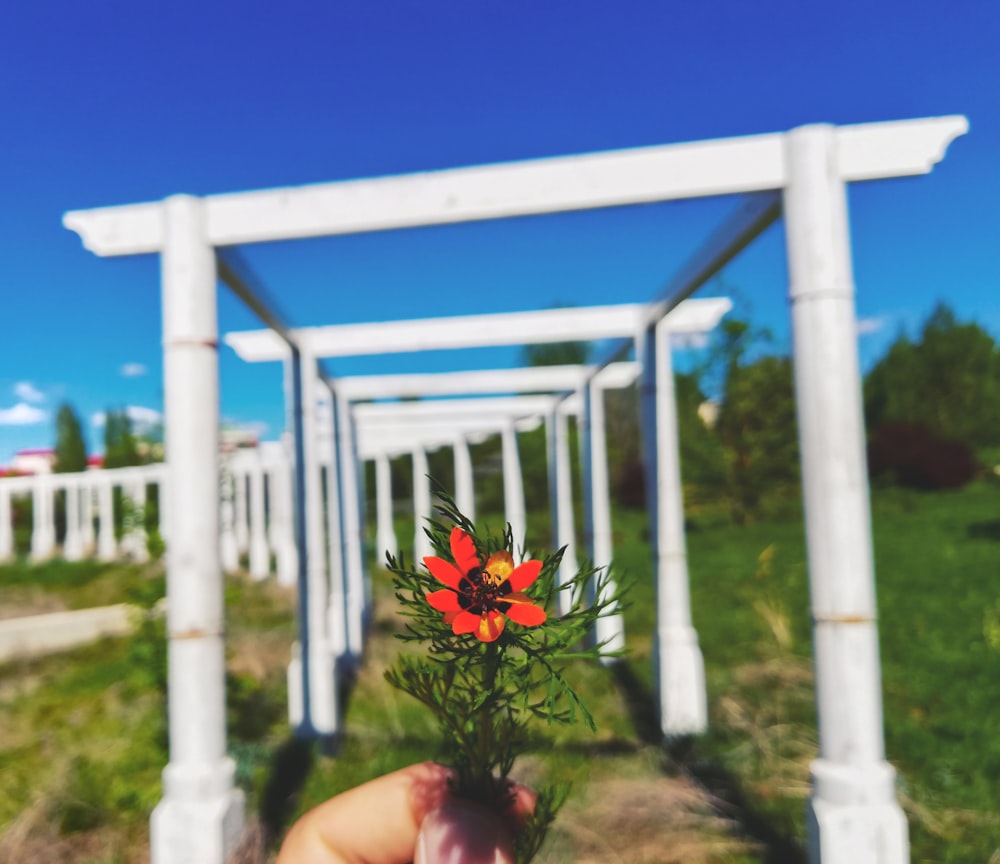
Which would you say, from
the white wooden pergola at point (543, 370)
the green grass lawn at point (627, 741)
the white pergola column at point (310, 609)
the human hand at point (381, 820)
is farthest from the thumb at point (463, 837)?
the white pergola column at point (310, 609)

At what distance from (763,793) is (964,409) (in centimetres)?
3332

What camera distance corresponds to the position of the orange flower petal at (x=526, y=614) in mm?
487

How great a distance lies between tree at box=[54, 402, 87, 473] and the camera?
79.3 feet

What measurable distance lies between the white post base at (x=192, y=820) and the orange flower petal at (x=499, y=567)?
10.7 feet

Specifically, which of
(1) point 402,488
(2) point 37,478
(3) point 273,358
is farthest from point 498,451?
(3) point 273,358

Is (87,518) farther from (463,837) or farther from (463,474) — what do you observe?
(463,837)

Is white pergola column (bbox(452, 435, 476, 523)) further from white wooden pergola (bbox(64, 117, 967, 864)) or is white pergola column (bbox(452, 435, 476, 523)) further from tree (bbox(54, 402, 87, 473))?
tree (bbox(54, 402, 87, 473))

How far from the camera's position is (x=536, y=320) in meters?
6.55

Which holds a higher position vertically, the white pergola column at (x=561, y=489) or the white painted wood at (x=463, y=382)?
the white painted wood at (x=463, y=382)

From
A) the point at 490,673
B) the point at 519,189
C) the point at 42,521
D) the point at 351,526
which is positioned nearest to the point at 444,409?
the point at 351,526

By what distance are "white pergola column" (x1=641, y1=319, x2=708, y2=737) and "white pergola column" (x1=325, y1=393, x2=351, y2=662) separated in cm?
318

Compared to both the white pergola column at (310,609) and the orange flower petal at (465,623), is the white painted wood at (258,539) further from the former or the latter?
the orange flower petal at (465,623)

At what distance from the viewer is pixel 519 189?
3.38 metres

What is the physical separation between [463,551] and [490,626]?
6 cm
